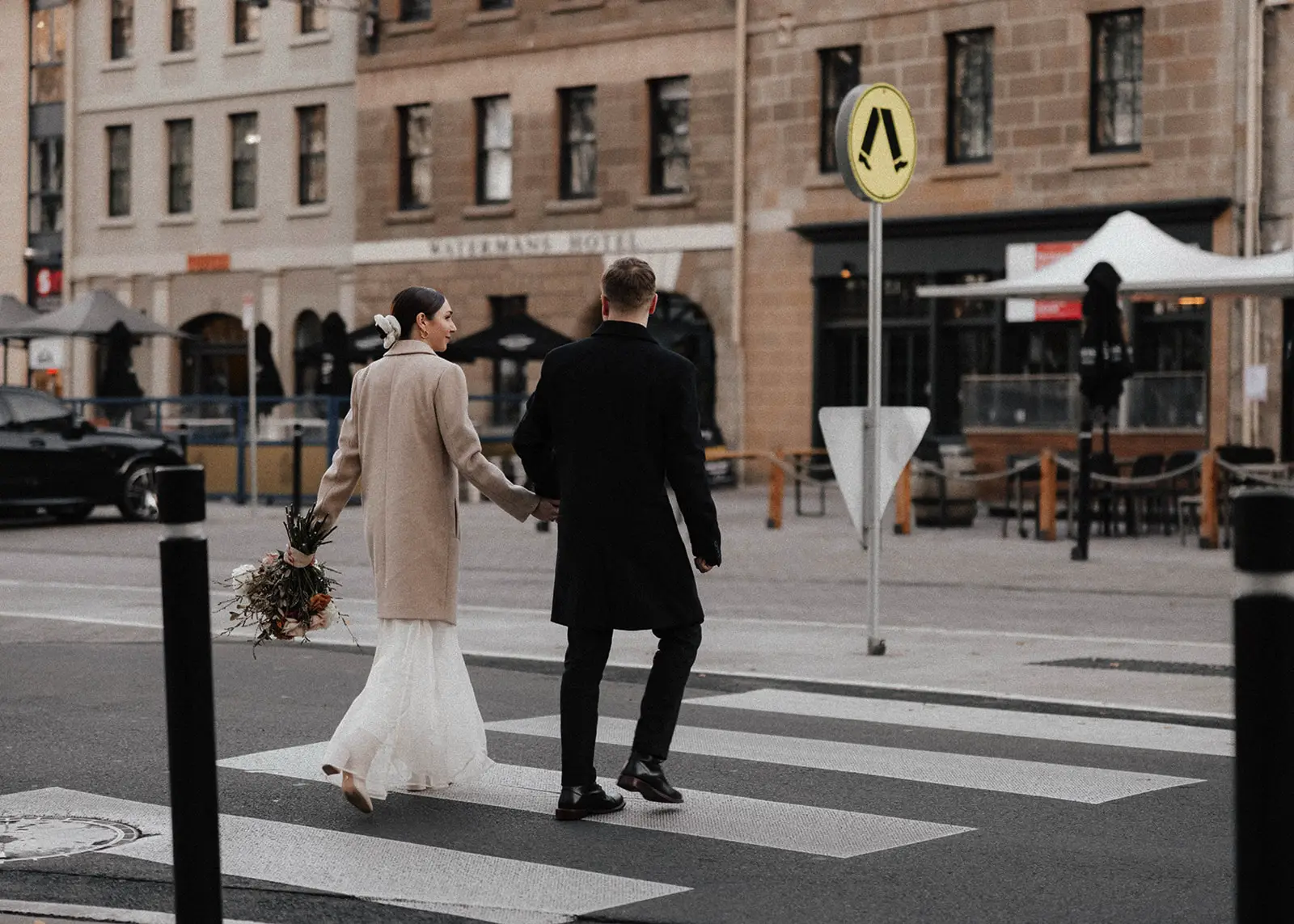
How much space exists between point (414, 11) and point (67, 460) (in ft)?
53.7

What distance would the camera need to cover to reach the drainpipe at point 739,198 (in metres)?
31.8

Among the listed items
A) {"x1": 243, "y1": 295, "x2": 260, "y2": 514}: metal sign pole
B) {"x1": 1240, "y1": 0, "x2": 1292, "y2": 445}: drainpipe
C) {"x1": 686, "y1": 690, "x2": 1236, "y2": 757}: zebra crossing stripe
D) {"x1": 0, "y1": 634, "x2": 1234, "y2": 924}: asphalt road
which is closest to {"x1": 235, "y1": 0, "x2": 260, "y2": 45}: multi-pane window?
{"x1": 243, "y1": 295, "x2": 260, "y2": 514}: metal sign pole

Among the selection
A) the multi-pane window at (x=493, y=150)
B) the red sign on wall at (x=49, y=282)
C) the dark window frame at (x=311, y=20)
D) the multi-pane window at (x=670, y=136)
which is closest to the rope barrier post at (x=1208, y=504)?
the multi-pane window at (x=670, y=136)

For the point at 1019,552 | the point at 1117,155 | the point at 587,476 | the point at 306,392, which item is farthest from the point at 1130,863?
the point at 306,392

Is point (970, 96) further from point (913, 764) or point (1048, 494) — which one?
point (913, 764)

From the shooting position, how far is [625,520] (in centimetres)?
641

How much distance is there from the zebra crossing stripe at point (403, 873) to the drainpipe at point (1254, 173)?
22.0m

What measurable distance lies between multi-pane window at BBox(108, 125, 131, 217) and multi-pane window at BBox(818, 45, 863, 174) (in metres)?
16.9

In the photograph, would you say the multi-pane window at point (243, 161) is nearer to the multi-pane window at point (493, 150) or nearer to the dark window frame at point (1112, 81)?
the multi-pane window at point (493, 150)

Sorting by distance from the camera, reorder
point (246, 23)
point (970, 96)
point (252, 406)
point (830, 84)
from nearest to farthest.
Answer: point (252, 406)
point (970, 96)
point (830, 84)
point (246, 23)

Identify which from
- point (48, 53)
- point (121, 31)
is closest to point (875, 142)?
point (121, 31)

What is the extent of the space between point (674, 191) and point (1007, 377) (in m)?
11.1

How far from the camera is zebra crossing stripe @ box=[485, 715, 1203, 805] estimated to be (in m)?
7.04

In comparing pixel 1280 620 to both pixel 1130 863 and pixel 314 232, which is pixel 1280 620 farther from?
pixel 314 232
